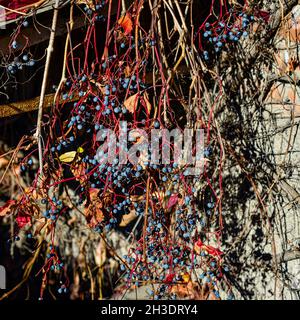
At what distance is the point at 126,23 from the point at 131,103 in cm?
28

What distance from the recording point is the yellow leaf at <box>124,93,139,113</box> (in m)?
1.64

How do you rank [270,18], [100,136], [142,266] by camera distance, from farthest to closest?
[270,18] → [142,266] → [100,136]

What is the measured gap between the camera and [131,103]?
1.66 meters

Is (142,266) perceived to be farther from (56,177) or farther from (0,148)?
(0,148)

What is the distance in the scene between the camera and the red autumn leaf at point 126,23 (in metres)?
1.73

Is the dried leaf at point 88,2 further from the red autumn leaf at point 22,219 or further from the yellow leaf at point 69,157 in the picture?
the red autumn leaf at point 22,219

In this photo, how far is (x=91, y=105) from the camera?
1.73 meters

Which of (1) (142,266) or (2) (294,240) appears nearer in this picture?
(1) (142,266)

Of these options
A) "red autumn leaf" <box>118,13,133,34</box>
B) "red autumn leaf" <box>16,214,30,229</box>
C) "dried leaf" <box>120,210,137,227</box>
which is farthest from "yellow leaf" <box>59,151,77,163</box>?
"dried leaf" <box>120,210,137,227</box>

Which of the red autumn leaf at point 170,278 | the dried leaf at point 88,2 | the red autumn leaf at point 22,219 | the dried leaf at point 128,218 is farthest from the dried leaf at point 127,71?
the dried leaf at point 128,218
